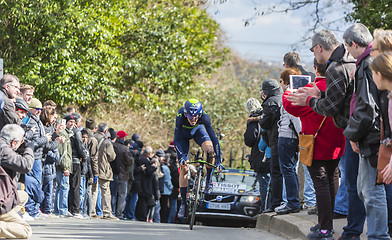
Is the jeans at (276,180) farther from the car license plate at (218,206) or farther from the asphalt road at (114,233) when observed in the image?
the car license plate at (218,206)

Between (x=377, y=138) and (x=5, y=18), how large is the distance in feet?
62.7

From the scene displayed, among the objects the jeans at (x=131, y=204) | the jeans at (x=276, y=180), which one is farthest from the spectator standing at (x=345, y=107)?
the jeans at (x=131, y=204)

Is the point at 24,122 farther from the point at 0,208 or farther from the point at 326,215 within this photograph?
the point at 326,215

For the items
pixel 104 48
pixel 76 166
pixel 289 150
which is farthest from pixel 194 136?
pixel 104 48

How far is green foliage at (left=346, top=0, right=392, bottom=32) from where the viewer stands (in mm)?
15469

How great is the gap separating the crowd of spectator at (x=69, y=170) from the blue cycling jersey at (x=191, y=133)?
2163 millimetres

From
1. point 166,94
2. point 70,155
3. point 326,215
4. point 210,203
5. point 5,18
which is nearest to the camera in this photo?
point 326,215

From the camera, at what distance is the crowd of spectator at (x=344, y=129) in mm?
6297

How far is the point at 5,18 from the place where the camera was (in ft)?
76.9

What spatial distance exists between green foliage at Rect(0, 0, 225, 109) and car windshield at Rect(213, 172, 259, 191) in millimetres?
4839

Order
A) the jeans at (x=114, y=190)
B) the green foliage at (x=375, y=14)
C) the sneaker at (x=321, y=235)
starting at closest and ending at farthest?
the sneaker at (x=321, y=235) < the green foliage at (x=375, y=14) < the jeans at (x=114, y=190)

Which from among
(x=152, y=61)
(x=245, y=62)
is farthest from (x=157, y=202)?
(x=245, y=62)

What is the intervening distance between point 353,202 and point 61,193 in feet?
27.4

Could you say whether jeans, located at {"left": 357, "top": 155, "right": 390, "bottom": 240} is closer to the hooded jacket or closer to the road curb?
the hooded jacket
